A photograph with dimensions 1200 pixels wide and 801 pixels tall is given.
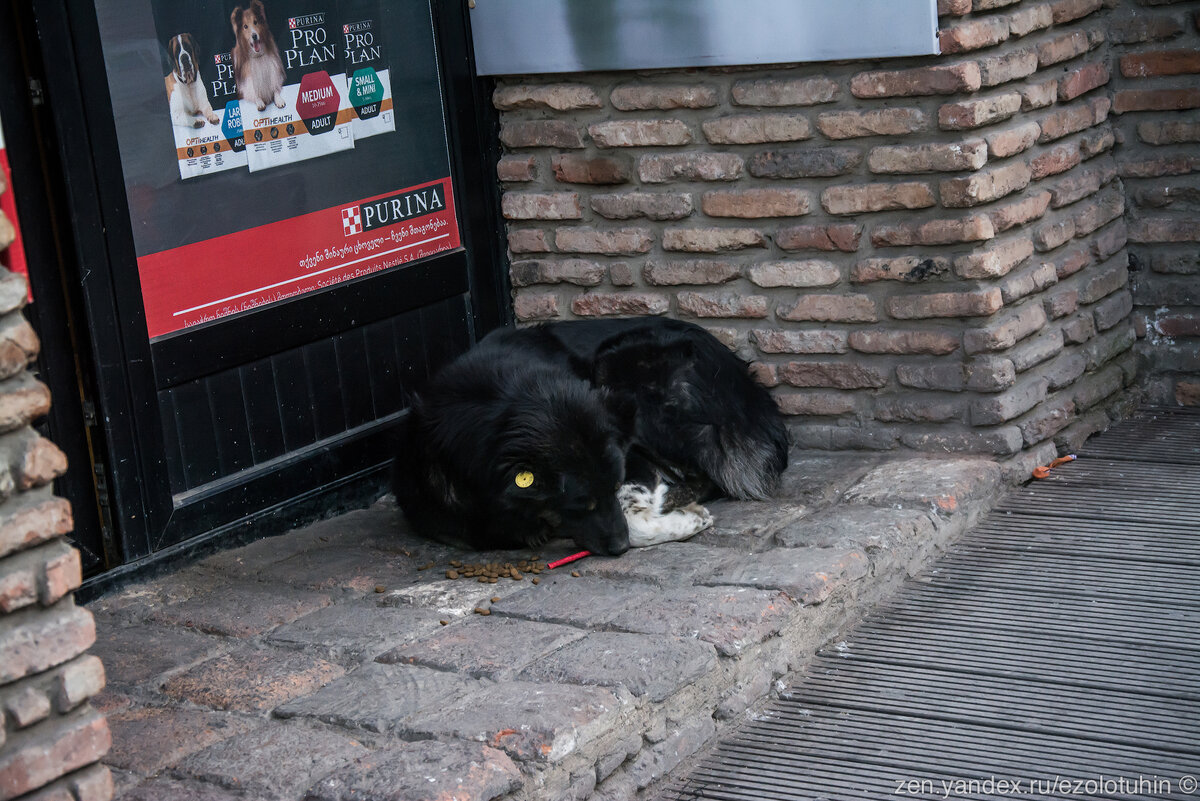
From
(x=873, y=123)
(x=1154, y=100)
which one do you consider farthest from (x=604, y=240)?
(x=1154, y=100)

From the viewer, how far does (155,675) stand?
3.31 metres

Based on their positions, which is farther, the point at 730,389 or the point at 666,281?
the point at 666,281

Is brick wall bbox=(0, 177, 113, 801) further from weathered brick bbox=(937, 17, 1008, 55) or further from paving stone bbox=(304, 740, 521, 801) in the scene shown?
weathered brick bbox=(937, 17, 1008, 55)

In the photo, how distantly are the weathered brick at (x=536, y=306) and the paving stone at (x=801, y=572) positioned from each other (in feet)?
5.51

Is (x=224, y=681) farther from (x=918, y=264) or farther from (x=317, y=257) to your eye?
(x=918, y=264)

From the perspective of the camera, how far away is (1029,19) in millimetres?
4410

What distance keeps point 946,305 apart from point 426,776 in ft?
8.64

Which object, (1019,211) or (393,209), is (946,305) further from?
(393,209)

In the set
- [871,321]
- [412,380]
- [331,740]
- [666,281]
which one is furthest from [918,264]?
[331,740]

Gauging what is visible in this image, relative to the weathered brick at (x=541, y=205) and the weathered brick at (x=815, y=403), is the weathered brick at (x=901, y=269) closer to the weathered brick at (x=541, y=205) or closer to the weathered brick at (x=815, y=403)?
the weathered brick at (x=815, y=403)

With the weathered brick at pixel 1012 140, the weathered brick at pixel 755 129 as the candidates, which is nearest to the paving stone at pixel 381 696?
the weathered brick at pixel 755 129

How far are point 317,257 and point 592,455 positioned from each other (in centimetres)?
131

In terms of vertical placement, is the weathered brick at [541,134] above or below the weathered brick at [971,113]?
above

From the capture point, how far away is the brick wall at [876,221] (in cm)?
→ 434
